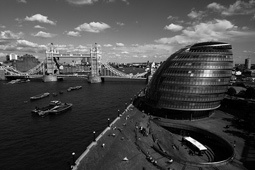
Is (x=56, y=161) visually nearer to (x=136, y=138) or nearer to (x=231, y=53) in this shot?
(x=136, y=138)

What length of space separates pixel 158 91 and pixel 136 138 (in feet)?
106

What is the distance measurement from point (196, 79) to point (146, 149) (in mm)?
39713

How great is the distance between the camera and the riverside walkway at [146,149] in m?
42.1

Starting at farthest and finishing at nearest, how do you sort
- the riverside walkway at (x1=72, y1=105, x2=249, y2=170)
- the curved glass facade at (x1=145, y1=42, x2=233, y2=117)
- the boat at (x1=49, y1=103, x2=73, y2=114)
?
the boat at (x1=49, y1=103, x2=73, y2=114), the curved glass facade at (x1=145, y1=42, x2=233, y2=117), the riverside walkway at (x1=72, y1=105, x2=249, y2=170)

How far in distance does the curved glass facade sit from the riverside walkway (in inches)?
297

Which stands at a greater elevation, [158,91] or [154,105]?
[158,91]

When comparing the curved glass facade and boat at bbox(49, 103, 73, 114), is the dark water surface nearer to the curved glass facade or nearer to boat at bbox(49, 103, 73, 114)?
boat at bbox(49, 103, 73, 114)

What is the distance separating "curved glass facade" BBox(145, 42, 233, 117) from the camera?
77000 millimetres

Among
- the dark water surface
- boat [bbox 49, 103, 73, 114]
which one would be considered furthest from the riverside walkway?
boat [bbox 49, 103, 73, 114]

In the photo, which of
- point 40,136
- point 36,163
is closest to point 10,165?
point 36,163

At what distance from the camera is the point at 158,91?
8338cm

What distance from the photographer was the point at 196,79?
7656cm

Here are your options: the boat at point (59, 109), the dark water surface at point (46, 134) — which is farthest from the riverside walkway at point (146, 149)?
the boat at point (59, 109)

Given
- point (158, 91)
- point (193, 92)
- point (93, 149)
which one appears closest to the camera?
point (93, 149)
